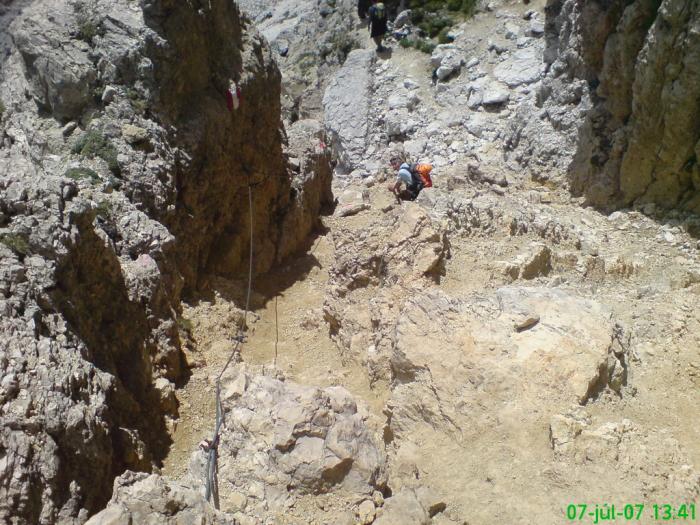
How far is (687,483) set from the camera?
470 cm

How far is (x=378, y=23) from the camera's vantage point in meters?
19.6

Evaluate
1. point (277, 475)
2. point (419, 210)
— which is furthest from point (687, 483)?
point (419, 210)

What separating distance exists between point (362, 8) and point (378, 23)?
1.94 metres

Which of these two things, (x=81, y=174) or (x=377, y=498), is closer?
(x=377, y=498)

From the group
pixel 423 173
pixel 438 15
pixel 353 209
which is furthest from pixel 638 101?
pixel 438 15

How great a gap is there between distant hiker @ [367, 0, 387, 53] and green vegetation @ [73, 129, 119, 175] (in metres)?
13.6

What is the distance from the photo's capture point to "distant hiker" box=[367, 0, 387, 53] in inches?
Result: 766

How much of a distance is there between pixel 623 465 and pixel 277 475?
9.55ft

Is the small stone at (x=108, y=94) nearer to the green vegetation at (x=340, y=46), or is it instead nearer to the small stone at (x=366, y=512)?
the small stone at (x=366, y=512)

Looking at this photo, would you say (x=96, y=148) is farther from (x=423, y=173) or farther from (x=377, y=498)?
(x=423, y=173)

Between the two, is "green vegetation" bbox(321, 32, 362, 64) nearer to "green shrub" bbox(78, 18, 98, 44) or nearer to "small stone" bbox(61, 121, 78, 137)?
"green shrub" bbox(78, 18, 98, 44)

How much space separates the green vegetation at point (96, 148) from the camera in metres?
8.05

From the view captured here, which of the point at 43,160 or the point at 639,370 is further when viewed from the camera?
the point at 43,160

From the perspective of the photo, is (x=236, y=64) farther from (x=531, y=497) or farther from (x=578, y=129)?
(x=531, y=497)
